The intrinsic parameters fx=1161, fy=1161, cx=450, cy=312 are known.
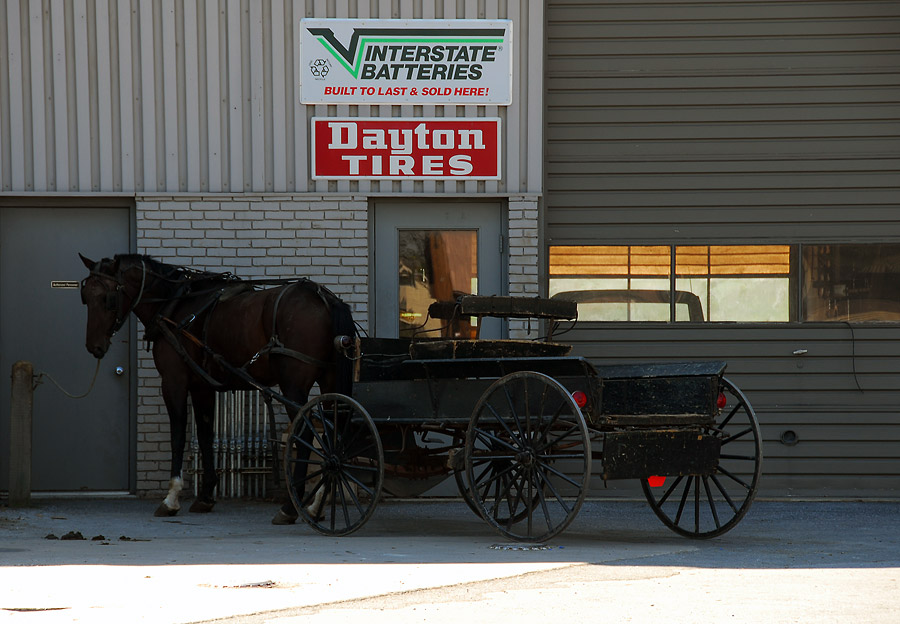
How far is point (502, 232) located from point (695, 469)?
407 centimetres

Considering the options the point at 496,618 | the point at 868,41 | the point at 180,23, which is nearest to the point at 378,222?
the point at 180,23

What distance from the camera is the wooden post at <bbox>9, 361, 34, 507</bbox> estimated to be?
9.91 metres

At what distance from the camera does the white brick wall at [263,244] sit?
1070cm

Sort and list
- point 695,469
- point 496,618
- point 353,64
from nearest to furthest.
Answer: point 496,618, point 695,469, point 353,64

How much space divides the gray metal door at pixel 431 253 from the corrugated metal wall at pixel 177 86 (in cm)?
23

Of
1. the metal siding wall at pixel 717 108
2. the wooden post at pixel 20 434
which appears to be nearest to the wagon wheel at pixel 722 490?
the metal siding wall at pixel 717 108

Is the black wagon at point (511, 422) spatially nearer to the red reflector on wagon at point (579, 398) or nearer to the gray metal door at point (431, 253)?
the red reflector on wagon at point (579, 398)

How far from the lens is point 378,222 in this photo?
428 inches

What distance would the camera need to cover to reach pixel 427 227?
35.6 ft

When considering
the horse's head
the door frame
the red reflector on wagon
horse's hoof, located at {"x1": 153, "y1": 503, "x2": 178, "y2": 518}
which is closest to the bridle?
the horse's head

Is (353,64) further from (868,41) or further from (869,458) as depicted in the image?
(869,458)

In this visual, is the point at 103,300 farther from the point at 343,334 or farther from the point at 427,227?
the point at 427,227

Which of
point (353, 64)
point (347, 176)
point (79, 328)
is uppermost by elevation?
point (353, 64)

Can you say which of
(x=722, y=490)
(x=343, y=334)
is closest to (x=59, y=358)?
(x=343, y=334)
